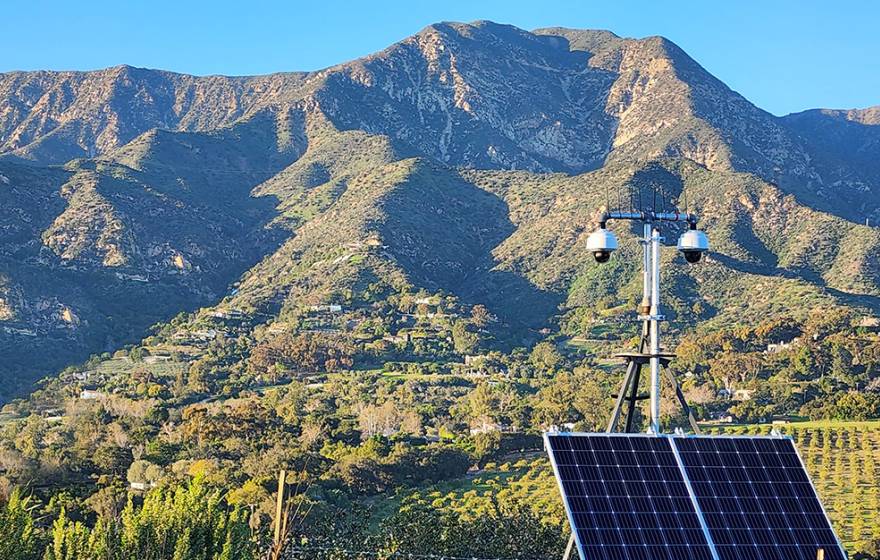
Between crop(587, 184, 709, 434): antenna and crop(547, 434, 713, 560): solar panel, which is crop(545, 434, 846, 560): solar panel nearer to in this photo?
crop(547, 434, 713, 560): solar panel

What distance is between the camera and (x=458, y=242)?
13962 cm

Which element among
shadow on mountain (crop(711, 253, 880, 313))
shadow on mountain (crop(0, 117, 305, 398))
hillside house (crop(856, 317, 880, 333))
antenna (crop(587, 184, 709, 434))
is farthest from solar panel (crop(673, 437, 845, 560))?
shadow on mountain (crop(711, 253, 880, 313))

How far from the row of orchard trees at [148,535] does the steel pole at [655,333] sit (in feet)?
30.0

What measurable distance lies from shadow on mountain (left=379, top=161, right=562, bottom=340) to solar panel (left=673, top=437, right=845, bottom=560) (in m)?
99.3

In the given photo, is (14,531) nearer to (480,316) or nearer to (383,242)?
(480,316)

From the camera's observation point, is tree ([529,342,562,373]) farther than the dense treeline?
Yes

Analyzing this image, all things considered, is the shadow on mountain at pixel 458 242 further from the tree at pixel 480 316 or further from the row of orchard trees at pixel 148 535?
the row of orchard trees at pixel 148 535

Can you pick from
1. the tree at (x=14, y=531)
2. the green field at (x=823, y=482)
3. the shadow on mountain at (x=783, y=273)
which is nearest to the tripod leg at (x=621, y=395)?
the tree at (x=14, y=531)

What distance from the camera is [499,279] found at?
423 feet

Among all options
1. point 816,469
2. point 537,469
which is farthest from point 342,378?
point 816,469

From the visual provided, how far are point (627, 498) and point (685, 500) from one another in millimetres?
920

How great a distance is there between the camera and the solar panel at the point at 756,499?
17734 millimetres

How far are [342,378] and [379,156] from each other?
74183mm

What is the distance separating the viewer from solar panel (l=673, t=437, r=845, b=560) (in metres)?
17.7
